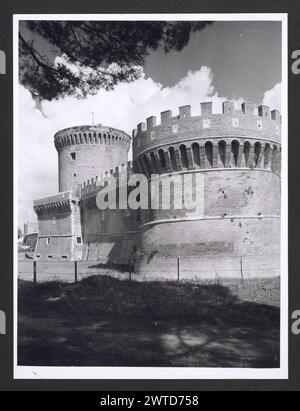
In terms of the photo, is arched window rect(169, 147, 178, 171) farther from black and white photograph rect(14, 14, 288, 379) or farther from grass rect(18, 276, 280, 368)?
grass rect(18, 276, 280, 368)

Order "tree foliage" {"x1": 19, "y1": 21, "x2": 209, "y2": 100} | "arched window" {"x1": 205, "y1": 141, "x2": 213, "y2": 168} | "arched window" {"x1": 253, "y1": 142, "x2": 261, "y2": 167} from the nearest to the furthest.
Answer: "tree foliage" {"x1": 19, "y1": 21, "x2": 209, "y2": 100}
"arched window" {"x1": 253, "y1": 142, "x2": 261, "y2": 167}
"arched window" {"x1": 205, "y1": 141, "x2": 213, "y2": 168}

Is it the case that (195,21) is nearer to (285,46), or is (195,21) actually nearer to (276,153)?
(285,46)

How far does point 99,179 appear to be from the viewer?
14.9 metres

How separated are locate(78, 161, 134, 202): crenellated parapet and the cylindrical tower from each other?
1288 mm

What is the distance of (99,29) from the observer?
604 cm

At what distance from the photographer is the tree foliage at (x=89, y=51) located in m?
6.03

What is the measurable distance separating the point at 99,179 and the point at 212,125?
6980mm

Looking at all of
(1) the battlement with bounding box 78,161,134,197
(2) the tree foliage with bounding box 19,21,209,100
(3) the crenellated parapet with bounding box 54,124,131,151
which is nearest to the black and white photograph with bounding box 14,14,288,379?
(2) the tree foliage with bounding box 19,21,209,100

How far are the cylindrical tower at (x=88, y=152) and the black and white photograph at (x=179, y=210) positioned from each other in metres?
6.92

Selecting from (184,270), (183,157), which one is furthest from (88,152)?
(184,270)

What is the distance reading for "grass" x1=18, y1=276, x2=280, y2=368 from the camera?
6027mm
